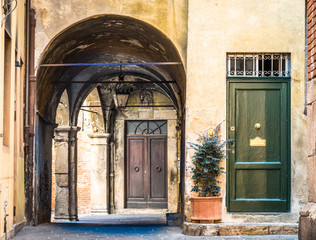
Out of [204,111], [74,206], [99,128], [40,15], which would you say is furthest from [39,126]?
[99,128]

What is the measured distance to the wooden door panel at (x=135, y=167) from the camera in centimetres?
2291

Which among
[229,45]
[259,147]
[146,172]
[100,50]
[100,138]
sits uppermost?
[100,50]

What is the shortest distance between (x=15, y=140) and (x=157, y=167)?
517 inches

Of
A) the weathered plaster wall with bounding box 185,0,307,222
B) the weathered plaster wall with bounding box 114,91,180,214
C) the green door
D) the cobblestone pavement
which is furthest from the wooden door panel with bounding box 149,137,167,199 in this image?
the weathered plaster wall with bounding box 185,0,307,222

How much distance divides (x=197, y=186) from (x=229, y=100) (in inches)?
61.4

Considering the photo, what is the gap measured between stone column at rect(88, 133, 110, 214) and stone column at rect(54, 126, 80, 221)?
365 centimetres

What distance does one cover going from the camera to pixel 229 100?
10.6 metres

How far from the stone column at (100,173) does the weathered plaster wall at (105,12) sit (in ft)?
38.5

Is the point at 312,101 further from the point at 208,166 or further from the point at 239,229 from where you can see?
the point at 239,229

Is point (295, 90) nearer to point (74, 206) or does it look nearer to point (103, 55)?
point (103, 55)

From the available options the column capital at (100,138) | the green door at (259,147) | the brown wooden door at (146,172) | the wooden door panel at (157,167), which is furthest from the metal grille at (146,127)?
the green door at (259,147)

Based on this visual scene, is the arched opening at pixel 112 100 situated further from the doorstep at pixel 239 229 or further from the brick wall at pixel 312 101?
the brick wall at pixel 312 101

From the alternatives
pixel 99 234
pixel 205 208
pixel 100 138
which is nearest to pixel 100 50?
pixel 99 234

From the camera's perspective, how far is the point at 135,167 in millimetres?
→ 23109
